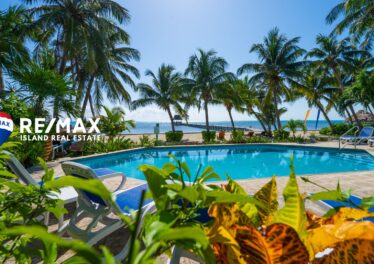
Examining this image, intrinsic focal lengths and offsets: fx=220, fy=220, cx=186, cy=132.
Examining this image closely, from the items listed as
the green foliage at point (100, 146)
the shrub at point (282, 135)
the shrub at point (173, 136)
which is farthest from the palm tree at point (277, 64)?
the green foliage at point (100, 146)

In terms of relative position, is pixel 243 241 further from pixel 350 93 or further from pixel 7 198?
pixel 350 93

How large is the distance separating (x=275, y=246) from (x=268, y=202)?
206mm

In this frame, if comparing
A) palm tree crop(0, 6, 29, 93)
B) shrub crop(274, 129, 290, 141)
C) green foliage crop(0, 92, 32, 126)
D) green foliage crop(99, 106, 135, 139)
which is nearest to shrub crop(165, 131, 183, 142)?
green foliage crop(99, 106, 135, 139)

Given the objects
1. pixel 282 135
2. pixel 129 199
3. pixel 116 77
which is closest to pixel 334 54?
pixel 282 135

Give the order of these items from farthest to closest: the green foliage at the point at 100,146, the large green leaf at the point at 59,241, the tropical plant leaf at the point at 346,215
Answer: the green foliage at the point at 100,146 → the tropical plant leaf at the point at 346,215 → the large green leaf at the point at 59,241

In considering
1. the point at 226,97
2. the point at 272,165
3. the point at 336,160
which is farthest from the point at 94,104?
the point at 336,160

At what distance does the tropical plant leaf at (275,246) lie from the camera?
1.26 feet

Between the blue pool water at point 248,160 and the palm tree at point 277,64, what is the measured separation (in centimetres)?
745

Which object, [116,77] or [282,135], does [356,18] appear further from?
[116,77]

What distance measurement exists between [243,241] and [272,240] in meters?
0.05

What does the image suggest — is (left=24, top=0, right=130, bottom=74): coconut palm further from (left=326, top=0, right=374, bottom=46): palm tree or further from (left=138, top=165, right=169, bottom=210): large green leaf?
(left=326, top=0, right=374, bottom=46): palm tree

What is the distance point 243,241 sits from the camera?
41 cm

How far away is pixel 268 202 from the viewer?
586mm

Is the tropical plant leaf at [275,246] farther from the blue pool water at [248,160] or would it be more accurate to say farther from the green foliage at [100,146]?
the green foliage at [100,146]
